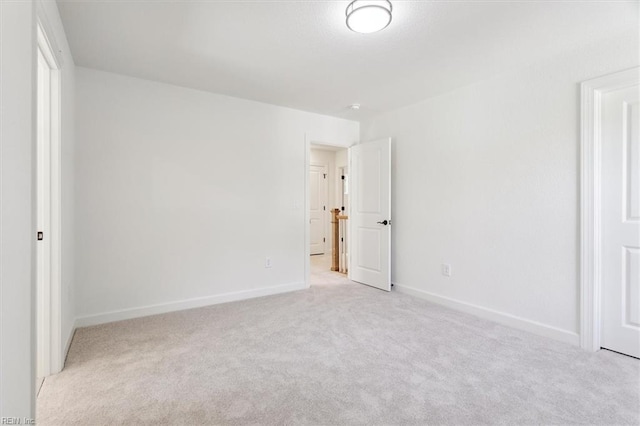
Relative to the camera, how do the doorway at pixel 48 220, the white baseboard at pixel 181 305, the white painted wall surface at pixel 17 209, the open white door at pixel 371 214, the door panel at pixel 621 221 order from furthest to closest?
the open white door at pixel 371 214
the white baseboard at pixel 181 305
the door panel at pixel 621 221
the doorway at pixel 48 220
the white painted wall surface at pixel 17 209

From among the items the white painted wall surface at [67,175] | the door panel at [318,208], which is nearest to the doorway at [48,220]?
the white painted wall surface at [67,175]

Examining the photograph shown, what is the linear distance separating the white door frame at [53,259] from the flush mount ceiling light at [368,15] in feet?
6.17

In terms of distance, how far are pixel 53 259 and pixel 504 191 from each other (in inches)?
145

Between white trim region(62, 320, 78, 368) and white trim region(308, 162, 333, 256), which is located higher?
white trim region(308, 162, 333, 256)

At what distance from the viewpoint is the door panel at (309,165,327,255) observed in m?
7.45

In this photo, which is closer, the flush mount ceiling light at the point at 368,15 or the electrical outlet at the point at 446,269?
the flush mount ceiling light at the point at 368,15

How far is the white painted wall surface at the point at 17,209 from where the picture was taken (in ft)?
3.44

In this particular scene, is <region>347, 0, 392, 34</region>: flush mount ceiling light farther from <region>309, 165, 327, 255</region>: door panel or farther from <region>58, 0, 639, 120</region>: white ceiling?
<region>309, 165, 327, 255</region>: door panel

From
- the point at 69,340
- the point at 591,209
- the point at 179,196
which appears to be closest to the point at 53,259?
the point at 69,340

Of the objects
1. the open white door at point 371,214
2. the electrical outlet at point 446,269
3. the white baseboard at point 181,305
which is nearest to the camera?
the white baseboard at point 181,305

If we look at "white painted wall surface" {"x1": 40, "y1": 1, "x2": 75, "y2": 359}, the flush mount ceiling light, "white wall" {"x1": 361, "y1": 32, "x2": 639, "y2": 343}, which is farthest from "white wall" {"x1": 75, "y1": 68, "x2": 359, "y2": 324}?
the flush mount ceiling light

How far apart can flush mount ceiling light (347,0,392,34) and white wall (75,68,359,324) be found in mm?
2074

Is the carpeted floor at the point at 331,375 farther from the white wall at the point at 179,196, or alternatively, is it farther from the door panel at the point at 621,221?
the white wall at the point at 179,196

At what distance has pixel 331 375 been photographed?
209 centimetres
